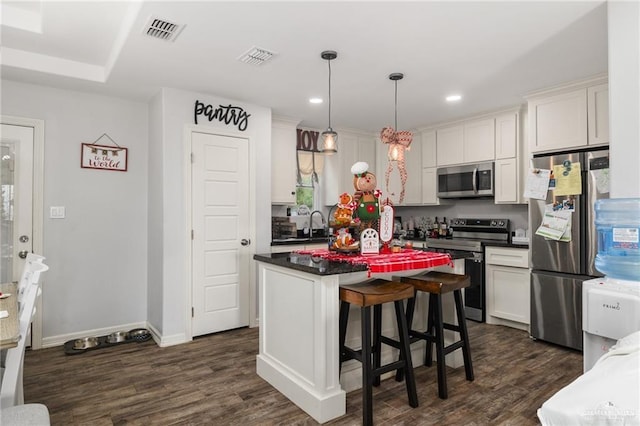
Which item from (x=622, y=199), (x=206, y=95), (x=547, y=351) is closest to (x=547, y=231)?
(x=547, y=351)

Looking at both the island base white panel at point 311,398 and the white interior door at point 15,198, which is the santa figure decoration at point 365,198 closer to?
the island base white panel at point 311,398

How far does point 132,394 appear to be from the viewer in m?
2.55

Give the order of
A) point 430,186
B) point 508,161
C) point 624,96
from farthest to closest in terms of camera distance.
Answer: point 430,186, point 508,161, point 624,96

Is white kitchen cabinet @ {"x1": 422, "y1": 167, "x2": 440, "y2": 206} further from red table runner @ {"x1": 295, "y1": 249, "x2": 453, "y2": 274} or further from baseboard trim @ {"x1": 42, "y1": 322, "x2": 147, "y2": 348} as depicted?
baseboard trim @ {"x1": 42, "y1": 322, "x2": 147, "y2": 348}

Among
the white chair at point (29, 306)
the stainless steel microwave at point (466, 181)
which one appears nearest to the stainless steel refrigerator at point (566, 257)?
the stainless steel microwave at point (466, 181)

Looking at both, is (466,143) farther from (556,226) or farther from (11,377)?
(11,377)

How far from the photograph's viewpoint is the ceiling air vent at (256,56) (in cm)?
275

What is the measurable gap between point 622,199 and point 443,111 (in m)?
2.58

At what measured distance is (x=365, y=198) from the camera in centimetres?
268

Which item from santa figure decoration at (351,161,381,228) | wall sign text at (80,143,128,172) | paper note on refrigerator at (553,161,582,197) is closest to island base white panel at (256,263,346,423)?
santa figure decoration at (351,161,381,228)

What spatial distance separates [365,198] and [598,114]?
7.58 feet

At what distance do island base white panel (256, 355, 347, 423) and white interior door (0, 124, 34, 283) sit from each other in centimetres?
257

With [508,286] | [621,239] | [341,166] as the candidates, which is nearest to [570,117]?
[508,286]

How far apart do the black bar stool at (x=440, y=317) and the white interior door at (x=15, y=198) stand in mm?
3317
